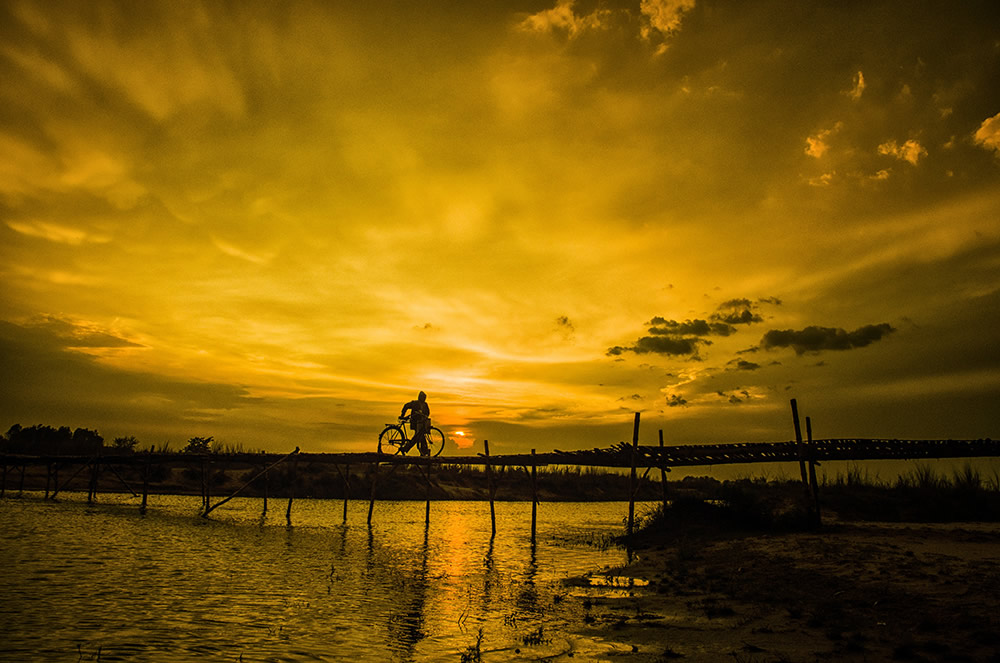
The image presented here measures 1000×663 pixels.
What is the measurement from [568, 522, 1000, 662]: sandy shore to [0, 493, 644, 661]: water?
1.24m

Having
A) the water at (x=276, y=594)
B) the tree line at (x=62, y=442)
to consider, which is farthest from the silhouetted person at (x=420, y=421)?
the tree line at (x=62, y=442)

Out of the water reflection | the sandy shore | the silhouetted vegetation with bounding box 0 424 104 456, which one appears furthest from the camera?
the silhouetted vegetation with bounding box 0 424 104 456

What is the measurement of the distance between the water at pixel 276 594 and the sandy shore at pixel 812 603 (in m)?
1.24

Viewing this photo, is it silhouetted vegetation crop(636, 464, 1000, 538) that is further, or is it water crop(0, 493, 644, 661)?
silhouetted vegetation crop(636, 464, 1000, 538)

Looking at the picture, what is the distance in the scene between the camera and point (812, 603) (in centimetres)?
1159

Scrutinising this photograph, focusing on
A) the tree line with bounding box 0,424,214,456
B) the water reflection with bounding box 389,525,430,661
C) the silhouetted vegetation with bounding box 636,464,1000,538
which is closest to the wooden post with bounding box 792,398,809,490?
the silhouetted vegetation with bounding box 636,464,1000,538

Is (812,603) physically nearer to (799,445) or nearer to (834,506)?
(799,445)

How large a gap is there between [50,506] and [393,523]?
22.3 meters

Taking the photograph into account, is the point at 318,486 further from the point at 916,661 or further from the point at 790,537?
the point at 916,661

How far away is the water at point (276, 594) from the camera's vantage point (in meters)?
9.53

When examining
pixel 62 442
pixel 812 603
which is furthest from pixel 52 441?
pixel 812 603

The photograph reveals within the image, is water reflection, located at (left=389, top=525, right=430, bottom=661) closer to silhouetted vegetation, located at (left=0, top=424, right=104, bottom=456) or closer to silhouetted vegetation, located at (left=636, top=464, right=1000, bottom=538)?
silhouetted vegetation, located at (left=636, top=464, right=1000, bottom=538)

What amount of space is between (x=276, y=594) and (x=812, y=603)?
39.5 ft

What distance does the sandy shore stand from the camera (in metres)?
8.74
